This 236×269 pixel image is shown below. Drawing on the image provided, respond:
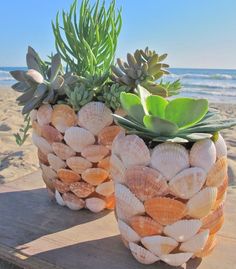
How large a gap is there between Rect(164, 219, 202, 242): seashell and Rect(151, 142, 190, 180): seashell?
0.26 ft

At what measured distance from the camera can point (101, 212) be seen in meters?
0.80

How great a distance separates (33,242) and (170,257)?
0.88 feet

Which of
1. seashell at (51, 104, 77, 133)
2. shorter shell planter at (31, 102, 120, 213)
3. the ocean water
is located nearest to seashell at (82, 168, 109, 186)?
shorter shell planter at (31, 102, 120, 213)

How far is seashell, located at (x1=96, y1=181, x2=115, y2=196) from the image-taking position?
75 cm

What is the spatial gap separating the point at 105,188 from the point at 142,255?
20 centimetres

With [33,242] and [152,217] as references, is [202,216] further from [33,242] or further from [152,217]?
[33,242]

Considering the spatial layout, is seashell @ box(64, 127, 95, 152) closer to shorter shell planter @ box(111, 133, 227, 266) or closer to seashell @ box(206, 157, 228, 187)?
shorter shell planter @ box(111, 133, 227, 266)

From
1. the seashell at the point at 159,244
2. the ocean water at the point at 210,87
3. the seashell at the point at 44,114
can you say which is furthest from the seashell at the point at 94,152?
the ocean water at the point at 210,87

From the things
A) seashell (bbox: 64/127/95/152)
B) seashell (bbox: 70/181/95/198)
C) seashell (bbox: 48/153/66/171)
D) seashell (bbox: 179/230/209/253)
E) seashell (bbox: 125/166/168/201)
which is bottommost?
seashell (bbox: 179/230/209/253)

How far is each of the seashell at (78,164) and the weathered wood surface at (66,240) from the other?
4.6 inches

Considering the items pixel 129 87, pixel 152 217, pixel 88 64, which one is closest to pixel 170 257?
pixel 152 217

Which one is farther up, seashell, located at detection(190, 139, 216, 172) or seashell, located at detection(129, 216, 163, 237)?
seashell, located at detection(190, 139, 216, 172)

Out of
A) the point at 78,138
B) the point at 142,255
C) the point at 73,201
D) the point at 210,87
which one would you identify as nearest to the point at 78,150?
the point at 78,138

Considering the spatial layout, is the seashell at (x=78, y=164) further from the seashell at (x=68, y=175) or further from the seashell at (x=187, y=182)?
the seashell at (x=187, y=182)
